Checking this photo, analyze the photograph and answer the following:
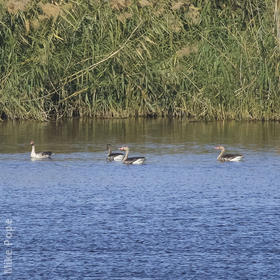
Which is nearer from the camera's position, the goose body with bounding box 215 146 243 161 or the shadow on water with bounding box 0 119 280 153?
the goose body with bounding box 215 146 243 161

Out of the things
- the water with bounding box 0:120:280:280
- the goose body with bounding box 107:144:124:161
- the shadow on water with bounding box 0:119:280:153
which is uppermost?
the shadow on water with bounding box 0:119:280:153

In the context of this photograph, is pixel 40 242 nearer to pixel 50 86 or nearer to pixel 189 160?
pixel 189 160

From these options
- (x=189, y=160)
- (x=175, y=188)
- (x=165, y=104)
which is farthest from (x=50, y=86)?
(x=175, y=188)

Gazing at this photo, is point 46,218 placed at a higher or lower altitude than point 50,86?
lower

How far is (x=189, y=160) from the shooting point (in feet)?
75.1

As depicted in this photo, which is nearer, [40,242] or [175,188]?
[40,242]

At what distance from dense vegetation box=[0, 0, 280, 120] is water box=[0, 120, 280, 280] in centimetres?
273

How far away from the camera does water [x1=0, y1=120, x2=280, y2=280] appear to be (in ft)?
44.0

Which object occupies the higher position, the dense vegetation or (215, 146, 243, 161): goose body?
the dense vegetation

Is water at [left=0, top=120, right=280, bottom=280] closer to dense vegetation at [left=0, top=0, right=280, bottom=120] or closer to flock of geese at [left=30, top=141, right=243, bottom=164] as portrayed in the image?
flock of geese at [left=30, top=141, right=243, bottom=164]

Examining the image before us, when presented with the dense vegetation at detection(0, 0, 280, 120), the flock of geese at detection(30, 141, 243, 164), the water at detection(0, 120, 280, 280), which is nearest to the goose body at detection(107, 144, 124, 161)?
the flock of geese at detection(30, 141, 243, 164)

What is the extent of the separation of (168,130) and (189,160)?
628 cm

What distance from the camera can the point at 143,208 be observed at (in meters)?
17.1

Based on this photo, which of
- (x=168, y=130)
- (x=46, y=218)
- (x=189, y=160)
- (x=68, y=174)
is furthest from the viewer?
(x=168, y=130)
